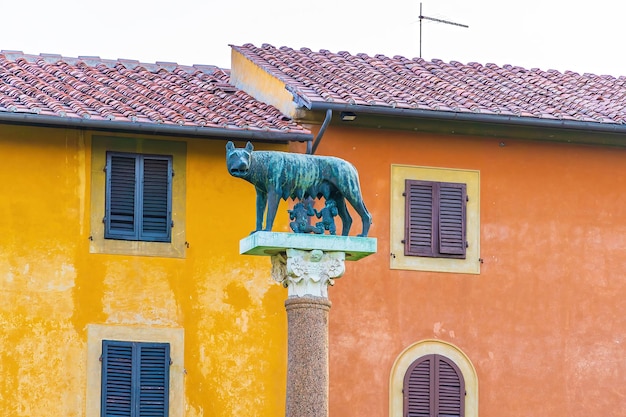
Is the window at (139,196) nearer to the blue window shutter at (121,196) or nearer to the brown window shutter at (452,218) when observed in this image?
the blue window shutter at (121,196)

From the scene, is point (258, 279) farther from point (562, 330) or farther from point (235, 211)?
point (562, 330)

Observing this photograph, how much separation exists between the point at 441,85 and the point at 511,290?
10.1 feet

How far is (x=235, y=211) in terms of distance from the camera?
2825 centimetres

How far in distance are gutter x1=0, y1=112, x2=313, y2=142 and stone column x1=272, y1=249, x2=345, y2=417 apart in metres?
4.31

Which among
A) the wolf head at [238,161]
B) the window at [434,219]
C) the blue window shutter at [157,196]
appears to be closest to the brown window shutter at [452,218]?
the window at [434,219]

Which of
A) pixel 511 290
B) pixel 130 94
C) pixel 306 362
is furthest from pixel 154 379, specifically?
pixel 511 290

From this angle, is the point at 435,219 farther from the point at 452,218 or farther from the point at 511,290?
the point at 511,290

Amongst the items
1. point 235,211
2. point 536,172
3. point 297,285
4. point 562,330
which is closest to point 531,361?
point 562,330

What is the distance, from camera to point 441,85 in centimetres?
3025

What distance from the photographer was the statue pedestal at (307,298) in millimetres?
23531

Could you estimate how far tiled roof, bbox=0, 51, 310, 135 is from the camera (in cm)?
2770

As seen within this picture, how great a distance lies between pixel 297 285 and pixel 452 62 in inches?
361

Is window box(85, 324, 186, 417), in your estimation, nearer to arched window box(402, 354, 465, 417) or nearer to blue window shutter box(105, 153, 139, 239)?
blue window shutter box(105, 153, 139, 239)

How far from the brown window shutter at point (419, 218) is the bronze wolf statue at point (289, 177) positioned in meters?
4.49
